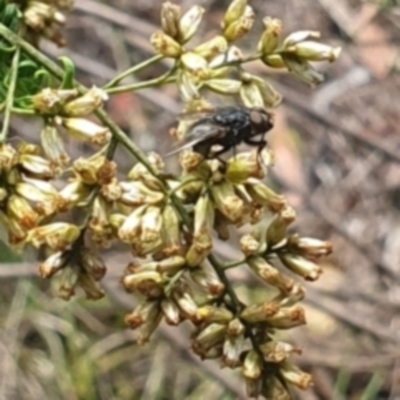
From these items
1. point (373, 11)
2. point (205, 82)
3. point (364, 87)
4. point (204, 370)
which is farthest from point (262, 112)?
point (364, 87)

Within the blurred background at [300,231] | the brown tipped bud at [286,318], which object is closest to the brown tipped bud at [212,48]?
the brown tipped bud at [286,318]

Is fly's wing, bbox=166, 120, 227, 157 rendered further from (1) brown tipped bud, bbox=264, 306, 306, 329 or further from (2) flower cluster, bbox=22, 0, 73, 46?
(2) flower cluster, bbox=22, 0, 73, 46

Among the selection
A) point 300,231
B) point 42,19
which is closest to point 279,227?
point 42,19

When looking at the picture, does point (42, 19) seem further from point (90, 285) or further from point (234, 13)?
point (90, 285)

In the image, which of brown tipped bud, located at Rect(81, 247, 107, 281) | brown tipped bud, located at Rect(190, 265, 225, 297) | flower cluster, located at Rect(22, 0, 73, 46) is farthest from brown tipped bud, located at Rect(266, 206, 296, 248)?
flower cluster, located at Rect(22, 0, 73, 46)

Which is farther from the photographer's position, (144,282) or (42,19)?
(42,19)

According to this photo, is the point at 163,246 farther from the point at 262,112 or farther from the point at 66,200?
the point at 262,112
